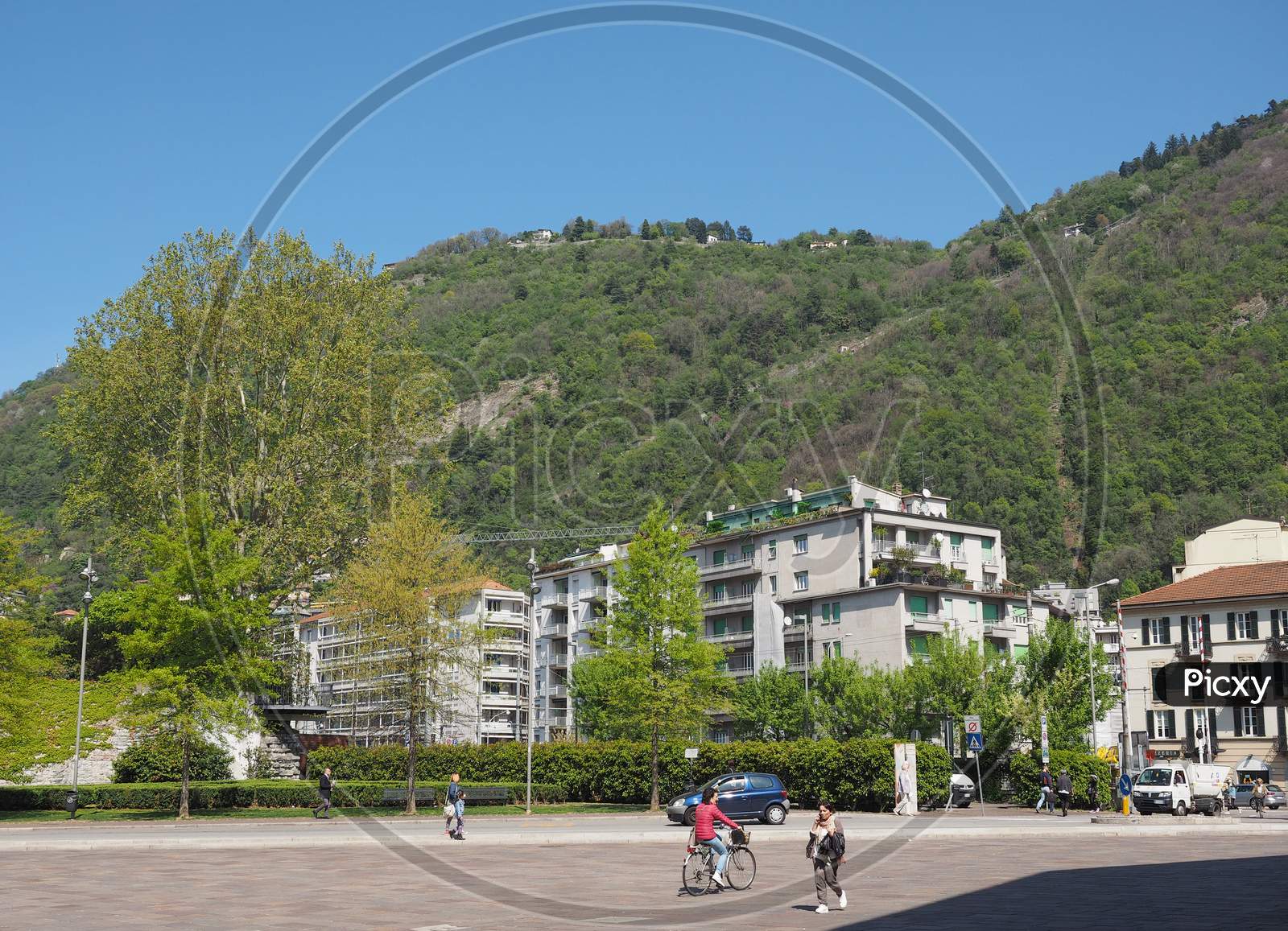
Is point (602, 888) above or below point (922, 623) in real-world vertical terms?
below

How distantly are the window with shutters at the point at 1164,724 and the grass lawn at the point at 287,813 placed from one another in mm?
44219

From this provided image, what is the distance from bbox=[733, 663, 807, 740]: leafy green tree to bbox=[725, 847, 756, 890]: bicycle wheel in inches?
2133

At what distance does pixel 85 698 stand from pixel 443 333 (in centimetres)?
11289

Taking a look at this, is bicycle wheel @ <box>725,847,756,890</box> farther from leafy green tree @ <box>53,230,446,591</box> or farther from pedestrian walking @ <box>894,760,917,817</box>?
leafy green tree @ <box>53,230,446,591</box>

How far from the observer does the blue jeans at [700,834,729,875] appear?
21.4 meters

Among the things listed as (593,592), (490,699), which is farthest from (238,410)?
(490,699)

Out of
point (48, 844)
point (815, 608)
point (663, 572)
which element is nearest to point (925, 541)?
point (815, 608)

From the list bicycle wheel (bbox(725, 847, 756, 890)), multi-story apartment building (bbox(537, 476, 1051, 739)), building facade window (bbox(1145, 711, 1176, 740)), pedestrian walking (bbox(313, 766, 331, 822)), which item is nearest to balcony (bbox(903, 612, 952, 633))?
multi-story apartment building (bbox(537, 476, 1051, 739))

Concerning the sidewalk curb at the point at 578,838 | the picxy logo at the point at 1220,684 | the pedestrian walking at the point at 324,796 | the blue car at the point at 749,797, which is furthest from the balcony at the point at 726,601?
the sidewalk curb at the point at 578,838

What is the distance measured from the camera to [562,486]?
5969 inches

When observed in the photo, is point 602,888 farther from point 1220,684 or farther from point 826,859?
point 1220,684

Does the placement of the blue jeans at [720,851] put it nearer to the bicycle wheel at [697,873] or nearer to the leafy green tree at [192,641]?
the bicycle wheel at [697,873]

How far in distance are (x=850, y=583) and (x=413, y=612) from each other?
40540mm

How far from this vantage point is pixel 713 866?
2153cm
